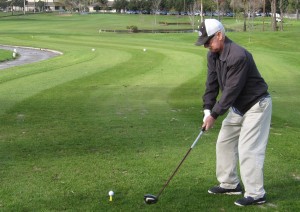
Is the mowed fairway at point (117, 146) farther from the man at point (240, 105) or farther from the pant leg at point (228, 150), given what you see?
the man at point (240, 105)

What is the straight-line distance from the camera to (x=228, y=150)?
21.2 ft

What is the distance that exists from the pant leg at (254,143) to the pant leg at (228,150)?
17cm

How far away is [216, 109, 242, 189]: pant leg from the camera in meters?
6.26

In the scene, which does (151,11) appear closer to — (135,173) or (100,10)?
(100,10)

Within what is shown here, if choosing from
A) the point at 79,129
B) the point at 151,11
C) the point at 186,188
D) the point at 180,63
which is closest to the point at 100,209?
the point at 186,188

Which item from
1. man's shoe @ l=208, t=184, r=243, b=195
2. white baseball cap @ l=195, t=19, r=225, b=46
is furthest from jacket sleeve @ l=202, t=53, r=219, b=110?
man's shoe @ l=208, t=184, r=243, b=195

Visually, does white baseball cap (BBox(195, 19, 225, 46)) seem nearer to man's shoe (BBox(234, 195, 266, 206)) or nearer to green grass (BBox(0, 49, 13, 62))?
man's shoe (BBox(234, 195, 266, 206))

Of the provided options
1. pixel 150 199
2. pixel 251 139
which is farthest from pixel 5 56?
pixel 251 139

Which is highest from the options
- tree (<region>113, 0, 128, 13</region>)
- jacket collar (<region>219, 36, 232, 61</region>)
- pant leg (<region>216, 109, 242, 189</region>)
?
tree (<region>113, 0, 128, 13</region>)

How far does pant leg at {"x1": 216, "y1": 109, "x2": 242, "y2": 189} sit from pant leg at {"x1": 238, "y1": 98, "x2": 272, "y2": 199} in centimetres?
17

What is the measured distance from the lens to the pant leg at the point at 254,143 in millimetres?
6008

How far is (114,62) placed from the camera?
26.2m

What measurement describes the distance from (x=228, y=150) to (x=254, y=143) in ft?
1.69

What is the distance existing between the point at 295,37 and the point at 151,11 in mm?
92276
